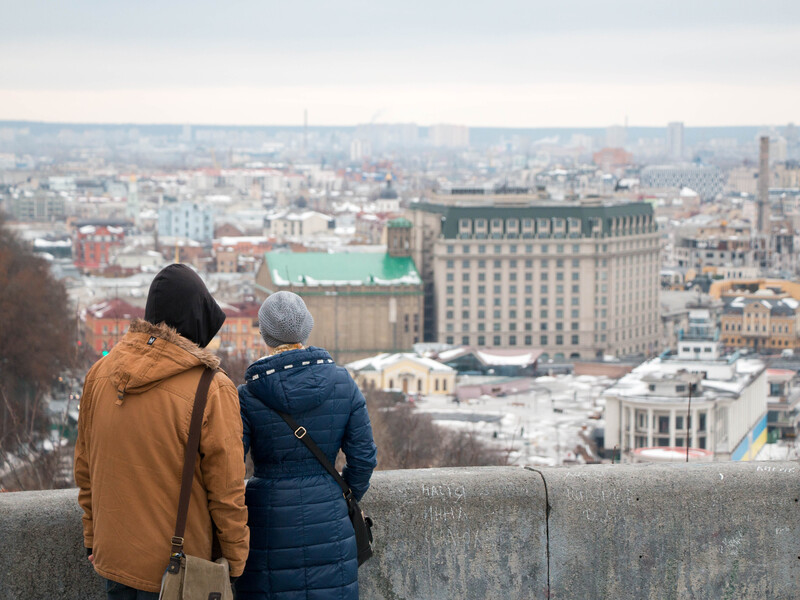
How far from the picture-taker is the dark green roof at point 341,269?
8638 centimetres

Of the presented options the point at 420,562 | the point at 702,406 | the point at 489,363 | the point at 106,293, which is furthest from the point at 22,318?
the point at 106,293

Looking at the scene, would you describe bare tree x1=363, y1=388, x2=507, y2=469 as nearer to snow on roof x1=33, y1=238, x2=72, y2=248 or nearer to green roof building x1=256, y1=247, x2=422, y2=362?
green roof building x1=256, y1=247, x2=422, y2=362

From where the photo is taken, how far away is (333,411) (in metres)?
4.73

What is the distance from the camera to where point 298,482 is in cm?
470

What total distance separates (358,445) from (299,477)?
0.75ft

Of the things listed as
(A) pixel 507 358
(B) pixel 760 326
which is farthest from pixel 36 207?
(A) pixel 507 358

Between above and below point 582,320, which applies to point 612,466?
above

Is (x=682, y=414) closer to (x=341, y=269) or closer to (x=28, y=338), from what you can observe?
(x=28, y=338)

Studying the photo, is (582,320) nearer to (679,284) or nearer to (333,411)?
(679,284)

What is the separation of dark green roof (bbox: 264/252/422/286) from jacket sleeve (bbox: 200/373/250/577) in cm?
8074

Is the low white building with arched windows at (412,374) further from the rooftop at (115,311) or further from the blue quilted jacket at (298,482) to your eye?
the blue quilted jacket at (298,482)

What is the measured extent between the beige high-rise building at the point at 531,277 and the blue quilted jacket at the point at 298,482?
8554 cm

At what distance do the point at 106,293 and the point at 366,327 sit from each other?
737 inches

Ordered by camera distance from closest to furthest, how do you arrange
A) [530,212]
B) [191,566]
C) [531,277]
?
[191,566]
[531,277]
[530,212]
